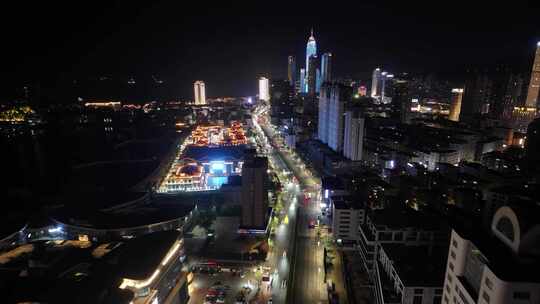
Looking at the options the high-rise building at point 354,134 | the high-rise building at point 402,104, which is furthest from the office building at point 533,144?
the high-rise building at point 402,104

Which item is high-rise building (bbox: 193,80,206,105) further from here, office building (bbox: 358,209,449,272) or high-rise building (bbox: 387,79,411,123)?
office building (bbox: 358,209,449,272)

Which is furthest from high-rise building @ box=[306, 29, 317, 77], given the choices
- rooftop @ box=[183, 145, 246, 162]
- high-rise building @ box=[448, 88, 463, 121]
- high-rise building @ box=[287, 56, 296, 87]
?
rooftop @ box=[183, 145, 246, 162]

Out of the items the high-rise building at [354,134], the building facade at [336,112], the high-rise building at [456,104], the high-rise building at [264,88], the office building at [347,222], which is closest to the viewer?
the office building at [347,222]

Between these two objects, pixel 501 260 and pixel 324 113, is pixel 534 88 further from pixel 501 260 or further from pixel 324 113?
pixel 501 260

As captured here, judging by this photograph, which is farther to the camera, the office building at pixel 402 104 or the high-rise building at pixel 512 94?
the office building at pixel 402 104

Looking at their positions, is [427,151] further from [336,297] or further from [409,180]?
[336,297]

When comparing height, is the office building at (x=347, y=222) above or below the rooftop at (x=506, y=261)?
below

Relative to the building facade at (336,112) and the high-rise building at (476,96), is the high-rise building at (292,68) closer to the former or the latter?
the high-rise building at (476,96)
